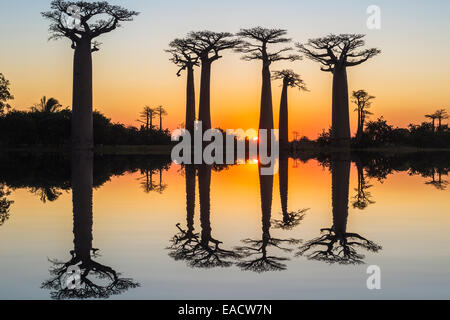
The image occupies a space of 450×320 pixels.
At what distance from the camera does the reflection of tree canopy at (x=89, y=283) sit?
325 cm

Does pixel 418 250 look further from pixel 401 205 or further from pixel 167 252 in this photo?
pixel 401 205

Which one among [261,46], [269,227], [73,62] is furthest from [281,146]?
[269,227]

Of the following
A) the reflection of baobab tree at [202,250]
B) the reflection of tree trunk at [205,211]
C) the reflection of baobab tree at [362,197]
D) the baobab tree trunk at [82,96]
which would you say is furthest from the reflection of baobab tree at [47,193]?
the baobab tree trunk at [82,96]

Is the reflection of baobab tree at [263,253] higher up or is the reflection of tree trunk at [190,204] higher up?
the reflection of tree trunk at [190,204]

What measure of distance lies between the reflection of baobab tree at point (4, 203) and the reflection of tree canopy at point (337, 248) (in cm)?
331

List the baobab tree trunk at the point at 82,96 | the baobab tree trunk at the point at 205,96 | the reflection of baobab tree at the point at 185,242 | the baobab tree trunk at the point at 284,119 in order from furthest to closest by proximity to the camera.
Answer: the baobab tree trunk at the point at 284,119
the baobab tree trunk at the point at 205,96
the baobab tree trunk at the point at 82,96
the reflection of baobab tree at the point at 185,242

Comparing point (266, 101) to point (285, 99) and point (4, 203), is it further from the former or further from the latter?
point (4, 203)

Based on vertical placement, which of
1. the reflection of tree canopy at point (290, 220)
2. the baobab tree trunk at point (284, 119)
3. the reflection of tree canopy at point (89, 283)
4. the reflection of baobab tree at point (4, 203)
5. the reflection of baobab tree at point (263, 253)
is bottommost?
the reflection of tree canopy at point (89, 283)

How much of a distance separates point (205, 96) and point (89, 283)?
32241 millimetres

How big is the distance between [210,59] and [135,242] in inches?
1225

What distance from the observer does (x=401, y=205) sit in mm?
7523

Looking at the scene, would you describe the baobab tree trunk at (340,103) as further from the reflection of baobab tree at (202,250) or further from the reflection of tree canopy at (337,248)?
the reflection of tree canopy at (337,248)

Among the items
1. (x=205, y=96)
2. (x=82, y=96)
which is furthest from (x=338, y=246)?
(x=205, y=96)

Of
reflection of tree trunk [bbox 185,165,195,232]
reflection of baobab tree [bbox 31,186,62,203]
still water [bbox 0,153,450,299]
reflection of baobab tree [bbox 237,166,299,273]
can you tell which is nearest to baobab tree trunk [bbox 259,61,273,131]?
reflection of tree trunk [bbox 185,165,195,232]
